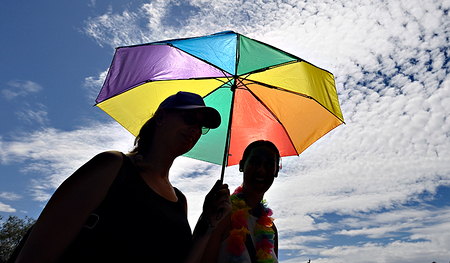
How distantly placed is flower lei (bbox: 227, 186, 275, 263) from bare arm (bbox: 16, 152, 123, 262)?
152cm

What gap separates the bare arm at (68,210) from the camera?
Answer: 1.28m

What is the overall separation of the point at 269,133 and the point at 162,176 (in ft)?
7.06

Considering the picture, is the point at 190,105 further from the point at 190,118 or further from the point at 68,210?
the point at 68,210

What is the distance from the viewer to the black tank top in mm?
1438

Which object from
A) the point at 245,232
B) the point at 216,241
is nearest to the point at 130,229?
the point at 216,241

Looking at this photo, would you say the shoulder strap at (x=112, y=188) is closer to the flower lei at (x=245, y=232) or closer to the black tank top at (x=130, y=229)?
the black tank top at (x=130, y=229)

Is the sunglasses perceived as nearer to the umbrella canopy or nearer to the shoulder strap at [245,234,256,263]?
the umbrella canopy

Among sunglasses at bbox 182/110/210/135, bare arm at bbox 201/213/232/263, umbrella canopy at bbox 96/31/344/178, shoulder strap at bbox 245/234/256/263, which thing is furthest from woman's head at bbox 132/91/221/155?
shoulder strap at bbox 245/234/256/263

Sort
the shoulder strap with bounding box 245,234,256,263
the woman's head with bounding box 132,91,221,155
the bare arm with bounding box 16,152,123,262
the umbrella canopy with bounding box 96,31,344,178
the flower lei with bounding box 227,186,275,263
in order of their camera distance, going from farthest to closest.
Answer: the umbrella canopy with bounding box 96,31,344,178 < the shoulder strap with bounding box 245,234,256,263 < the flower lei with bounding box 227,186,275,263 < the woman's head with bounding box 132,91,221,155 < the bare arm with bounding box 16,152,123,262

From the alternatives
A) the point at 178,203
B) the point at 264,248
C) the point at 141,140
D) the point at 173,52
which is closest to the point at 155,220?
the point at 178,203

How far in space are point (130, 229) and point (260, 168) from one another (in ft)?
5.72

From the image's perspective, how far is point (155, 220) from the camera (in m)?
1.71

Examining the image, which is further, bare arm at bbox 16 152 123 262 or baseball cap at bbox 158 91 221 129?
Answer: baseball cap at bbox 158 91 221 129

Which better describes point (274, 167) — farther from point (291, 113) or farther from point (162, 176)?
point (162, 176)
